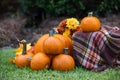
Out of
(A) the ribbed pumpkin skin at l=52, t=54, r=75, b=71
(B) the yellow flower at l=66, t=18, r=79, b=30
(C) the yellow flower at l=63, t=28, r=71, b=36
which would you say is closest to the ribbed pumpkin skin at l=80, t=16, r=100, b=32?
A: (B) the yellow flower at l=66, t=18, r=79, b=30

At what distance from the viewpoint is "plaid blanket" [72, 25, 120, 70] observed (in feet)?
19.1

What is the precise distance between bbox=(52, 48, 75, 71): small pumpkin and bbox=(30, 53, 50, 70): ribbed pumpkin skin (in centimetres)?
10

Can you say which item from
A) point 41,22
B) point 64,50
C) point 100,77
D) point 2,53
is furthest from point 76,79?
point 41,22

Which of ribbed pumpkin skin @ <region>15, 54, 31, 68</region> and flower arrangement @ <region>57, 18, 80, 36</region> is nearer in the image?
ribbed pumpkin skin @ <region>15, 54, 31, 68</region>

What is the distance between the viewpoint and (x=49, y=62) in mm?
5785

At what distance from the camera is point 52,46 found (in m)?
5.71

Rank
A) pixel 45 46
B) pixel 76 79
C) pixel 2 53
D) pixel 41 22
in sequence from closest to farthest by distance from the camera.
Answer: pixel 76 79 → pixel 45 46 → pixel 2 53 → pixel 41 22

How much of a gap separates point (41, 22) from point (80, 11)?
1190 millimetres

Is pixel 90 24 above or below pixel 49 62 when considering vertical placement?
above

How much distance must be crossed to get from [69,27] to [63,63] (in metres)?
0.80

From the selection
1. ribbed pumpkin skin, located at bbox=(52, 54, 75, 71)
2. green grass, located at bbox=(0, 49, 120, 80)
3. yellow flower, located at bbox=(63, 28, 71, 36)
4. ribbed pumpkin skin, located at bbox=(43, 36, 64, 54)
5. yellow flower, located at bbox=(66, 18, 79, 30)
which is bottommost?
green grass, located at bbox=(0, 49, 120, 80)

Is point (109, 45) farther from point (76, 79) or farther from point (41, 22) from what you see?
point (41, 22)

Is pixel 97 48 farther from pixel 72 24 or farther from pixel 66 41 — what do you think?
pixel 72 24

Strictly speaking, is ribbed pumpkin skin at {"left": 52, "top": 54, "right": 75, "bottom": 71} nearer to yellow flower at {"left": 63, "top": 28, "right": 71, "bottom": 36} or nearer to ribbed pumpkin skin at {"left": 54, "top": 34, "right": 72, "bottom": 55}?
ribbed pumpkin skin at {"left": 54, "top": 34, "right": 72, "bottom": 55}
